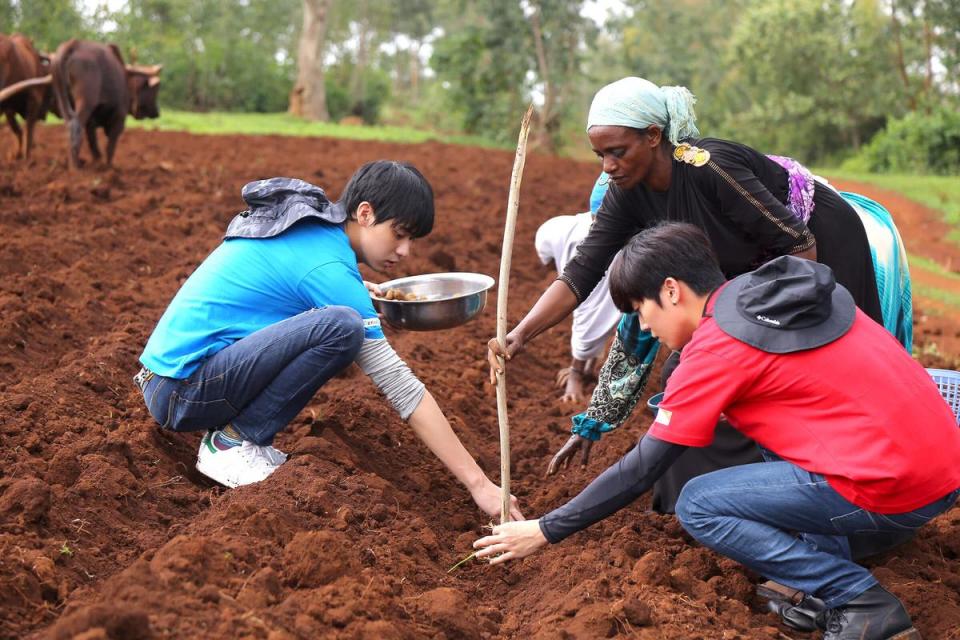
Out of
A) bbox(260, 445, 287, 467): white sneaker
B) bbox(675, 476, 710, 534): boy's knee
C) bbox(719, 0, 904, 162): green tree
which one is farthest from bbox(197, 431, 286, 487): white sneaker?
bbox(719, 0, 904, 162): green tree

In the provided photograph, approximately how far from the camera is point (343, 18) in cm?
3906

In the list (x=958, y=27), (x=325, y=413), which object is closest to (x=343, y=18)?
(x=958, y=27)

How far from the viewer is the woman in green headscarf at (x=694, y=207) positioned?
3.45 metres

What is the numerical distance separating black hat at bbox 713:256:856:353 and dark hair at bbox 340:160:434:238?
1215mm

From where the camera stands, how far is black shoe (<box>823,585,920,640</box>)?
2803 millimetres

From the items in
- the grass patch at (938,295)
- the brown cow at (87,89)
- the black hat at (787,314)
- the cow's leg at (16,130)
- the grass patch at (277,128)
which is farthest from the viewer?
the grass patch at (277,128)

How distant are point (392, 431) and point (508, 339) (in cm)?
120

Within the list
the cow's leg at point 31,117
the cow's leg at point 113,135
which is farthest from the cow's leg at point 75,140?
the cow's leg at point 31,117

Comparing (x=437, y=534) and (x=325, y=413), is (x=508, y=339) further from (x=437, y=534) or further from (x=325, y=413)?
(x=325, y=413)

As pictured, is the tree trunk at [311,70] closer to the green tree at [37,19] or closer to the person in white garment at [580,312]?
the green tree at [37,19]

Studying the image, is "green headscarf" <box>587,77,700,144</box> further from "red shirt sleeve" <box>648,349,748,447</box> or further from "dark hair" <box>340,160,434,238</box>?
"red shirt sleeve" <box>648,349,748,447</box>

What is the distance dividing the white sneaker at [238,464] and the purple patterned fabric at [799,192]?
7.16ft

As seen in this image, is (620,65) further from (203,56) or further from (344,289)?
(344,289)

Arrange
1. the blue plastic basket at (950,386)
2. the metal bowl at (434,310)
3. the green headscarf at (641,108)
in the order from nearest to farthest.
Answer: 1. the green headscarf at (641,108)
2. the metal bowl at (434,310)
3. the blue plastic basket at (950,386)
